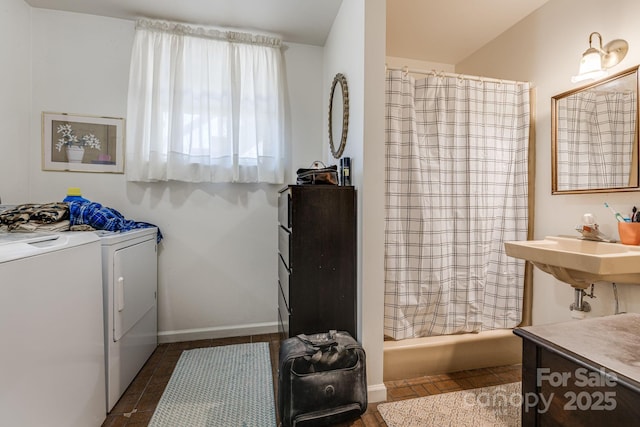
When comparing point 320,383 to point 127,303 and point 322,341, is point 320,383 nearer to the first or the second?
point 322,341

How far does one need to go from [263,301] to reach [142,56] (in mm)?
2206

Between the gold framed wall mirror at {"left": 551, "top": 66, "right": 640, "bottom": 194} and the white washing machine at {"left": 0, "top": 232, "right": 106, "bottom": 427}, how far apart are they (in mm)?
2776

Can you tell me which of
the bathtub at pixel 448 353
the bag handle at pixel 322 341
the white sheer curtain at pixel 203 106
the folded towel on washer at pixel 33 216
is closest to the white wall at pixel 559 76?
the bathtub at pixel 448 353

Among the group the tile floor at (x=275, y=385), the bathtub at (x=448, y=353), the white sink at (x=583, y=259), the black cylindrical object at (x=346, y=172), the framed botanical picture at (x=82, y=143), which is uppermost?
the framed botanical picture at (x=82, y=143)

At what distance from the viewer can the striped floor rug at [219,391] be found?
1473 mm

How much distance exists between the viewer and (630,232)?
1484 mm

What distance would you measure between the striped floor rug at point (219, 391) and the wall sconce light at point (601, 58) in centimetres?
261

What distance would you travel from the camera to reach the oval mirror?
73.7 inches

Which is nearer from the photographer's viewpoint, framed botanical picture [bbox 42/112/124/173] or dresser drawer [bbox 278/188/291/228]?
dresser drawer [bbox 278/188/291/228]

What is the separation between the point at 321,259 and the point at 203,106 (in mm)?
1608

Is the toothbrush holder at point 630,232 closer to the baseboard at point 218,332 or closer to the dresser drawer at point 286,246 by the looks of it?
the dresser drawer at point 286,246

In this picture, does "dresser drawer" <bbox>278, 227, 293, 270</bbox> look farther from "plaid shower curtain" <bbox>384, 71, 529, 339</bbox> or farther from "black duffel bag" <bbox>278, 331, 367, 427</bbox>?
"plaid shower curtain" <bbox>384, 71, 529, 339</bbox>

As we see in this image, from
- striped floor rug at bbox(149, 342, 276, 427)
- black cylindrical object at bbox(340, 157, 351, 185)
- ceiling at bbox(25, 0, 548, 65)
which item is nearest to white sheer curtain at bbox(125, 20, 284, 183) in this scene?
ceiling at bbox(25, 0, 548, 65)

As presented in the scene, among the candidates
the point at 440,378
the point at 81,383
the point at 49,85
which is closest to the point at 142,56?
the point at 49,85
